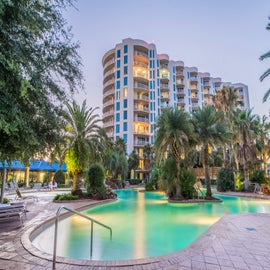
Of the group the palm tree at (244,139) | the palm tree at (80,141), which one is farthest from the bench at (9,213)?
the palm tree at (244,139)

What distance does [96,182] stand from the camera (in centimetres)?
1537

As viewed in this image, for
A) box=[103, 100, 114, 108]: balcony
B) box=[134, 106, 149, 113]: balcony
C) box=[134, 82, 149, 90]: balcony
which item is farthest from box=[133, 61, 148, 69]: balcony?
box=[103, 100, 114, 108]: balcony

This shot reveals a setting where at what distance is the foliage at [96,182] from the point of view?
603 inches

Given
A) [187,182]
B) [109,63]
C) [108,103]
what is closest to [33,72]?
[187,182]

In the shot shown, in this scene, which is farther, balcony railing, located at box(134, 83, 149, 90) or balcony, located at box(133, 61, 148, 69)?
balcony, located at box(133, 61, 148, 69)

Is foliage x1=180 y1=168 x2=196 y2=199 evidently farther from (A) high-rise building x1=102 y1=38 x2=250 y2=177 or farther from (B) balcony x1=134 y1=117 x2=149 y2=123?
(B) balcony x1=134 y1=117 x2=149 y2=123

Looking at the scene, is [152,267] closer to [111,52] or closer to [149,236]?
[149,236]

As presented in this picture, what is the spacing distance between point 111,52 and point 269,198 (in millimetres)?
44808

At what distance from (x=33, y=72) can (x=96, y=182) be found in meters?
12.8

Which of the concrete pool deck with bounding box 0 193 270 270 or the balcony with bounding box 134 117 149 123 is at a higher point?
the balcony with bounding box 134 117 149 123

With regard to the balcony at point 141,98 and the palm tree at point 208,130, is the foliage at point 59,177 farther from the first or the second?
the balcony at point 141,98

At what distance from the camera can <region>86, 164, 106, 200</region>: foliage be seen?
15.3 metres

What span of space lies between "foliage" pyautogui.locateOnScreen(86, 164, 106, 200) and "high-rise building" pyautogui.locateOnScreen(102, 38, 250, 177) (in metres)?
27.3

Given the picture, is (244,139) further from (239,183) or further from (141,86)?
(141,86)
